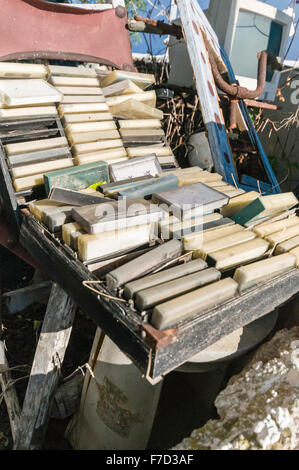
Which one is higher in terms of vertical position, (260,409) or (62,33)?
(62,33)

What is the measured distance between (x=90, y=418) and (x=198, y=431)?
958mm

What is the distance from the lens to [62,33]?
11.6 feet

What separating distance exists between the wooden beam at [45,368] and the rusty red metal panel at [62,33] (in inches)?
94.2

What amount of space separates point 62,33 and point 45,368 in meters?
3.23

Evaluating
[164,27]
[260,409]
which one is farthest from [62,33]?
[260,409]

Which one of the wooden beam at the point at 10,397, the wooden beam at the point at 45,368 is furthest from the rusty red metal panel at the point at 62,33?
the wooden beam at the point at 10,397

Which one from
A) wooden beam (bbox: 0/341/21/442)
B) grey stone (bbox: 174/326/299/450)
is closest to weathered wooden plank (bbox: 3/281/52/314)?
wooden beam (bbox: 0/341/21/442)

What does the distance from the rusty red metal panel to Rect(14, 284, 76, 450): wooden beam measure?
239cm

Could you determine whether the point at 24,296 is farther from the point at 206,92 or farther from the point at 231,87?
the point at 231,87

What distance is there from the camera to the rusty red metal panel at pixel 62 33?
3.24 meters

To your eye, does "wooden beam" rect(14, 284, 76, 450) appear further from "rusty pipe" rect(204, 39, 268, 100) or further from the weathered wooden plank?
"rusty pipe" rect(204, 39, 268, 100)

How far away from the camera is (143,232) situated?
218 centimetres
